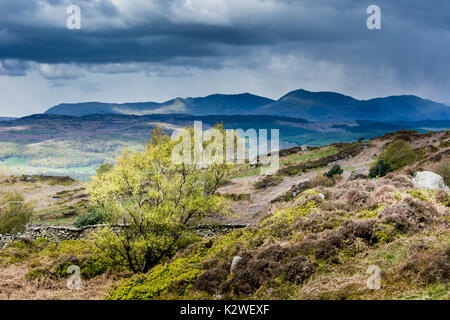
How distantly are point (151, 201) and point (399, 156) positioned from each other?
4014 cm

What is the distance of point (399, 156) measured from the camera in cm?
5300

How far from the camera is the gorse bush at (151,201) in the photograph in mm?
25391

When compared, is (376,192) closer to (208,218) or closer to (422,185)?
(422,185)

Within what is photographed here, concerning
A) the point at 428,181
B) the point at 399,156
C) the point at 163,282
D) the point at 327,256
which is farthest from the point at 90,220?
the point at 399,156

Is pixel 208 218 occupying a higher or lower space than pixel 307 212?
lower

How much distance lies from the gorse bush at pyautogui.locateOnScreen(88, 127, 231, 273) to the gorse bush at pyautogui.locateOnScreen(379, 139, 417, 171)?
103ft

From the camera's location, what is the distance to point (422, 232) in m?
14.8

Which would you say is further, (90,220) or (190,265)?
(90,220)

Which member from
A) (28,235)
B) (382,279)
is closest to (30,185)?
(28,235)

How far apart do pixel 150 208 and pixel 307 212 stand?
1394 centimetres

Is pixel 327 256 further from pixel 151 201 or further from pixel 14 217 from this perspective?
pixel 14 217

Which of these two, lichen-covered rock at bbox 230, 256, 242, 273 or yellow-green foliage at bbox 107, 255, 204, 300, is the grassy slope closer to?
yellow-green foliage at bbox 107, 255, 204, 300

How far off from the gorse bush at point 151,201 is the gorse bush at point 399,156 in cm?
3130

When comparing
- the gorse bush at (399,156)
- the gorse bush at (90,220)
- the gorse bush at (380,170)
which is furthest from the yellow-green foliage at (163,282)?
the gorse bush at (399,156)
